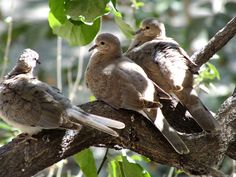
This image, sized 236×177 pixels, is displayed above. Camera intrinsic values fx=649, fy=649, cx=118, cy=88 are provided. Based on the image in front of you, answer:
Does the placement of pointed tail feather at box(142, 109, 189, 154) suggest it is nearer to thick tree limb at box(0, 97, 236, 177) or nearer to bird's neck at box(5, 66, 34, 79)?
thick tree limb at box(0, 97, 236, 177)

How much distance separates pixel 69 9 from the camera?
2428 millimetres

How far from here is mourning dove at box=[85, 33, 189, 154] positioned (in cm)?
266

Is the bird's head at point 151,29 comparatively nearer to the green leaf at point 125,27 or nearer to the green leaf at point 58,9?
the green leaf at point 125,27

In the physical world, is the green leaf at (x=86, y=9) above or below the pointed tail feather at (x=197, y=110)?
above

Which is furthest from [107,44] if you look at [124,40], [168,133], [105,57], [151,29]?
[124,40]

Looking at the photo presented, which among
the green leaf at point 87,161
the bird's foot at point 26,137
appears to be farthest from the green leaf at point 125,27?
the bird's foot at point 26,137

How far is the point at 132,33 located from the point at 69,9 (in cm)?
84

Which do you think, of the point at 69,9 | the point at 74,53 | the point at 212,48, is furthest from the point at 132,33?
the point at 74,53

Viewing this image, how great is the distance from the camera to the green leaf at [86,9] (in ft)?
7.91

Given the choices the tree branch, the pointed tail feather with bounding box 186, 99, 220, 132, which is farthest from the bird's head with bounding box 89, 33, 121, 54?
the pointed tail feather with bounding box 186, 99, 220, 132

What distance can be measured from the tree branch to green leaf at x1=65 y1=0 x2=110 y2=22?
870 mm

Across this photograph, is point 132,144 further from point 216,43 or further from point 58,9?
point 216,43

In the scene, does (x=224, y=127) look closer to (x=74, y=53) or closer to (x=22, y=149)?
(x=22, y=149)

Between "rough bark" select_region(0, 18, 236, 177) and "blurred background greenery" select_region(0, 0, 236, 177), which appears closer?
"rough bark" select_region(0, 18, 236, 177)
